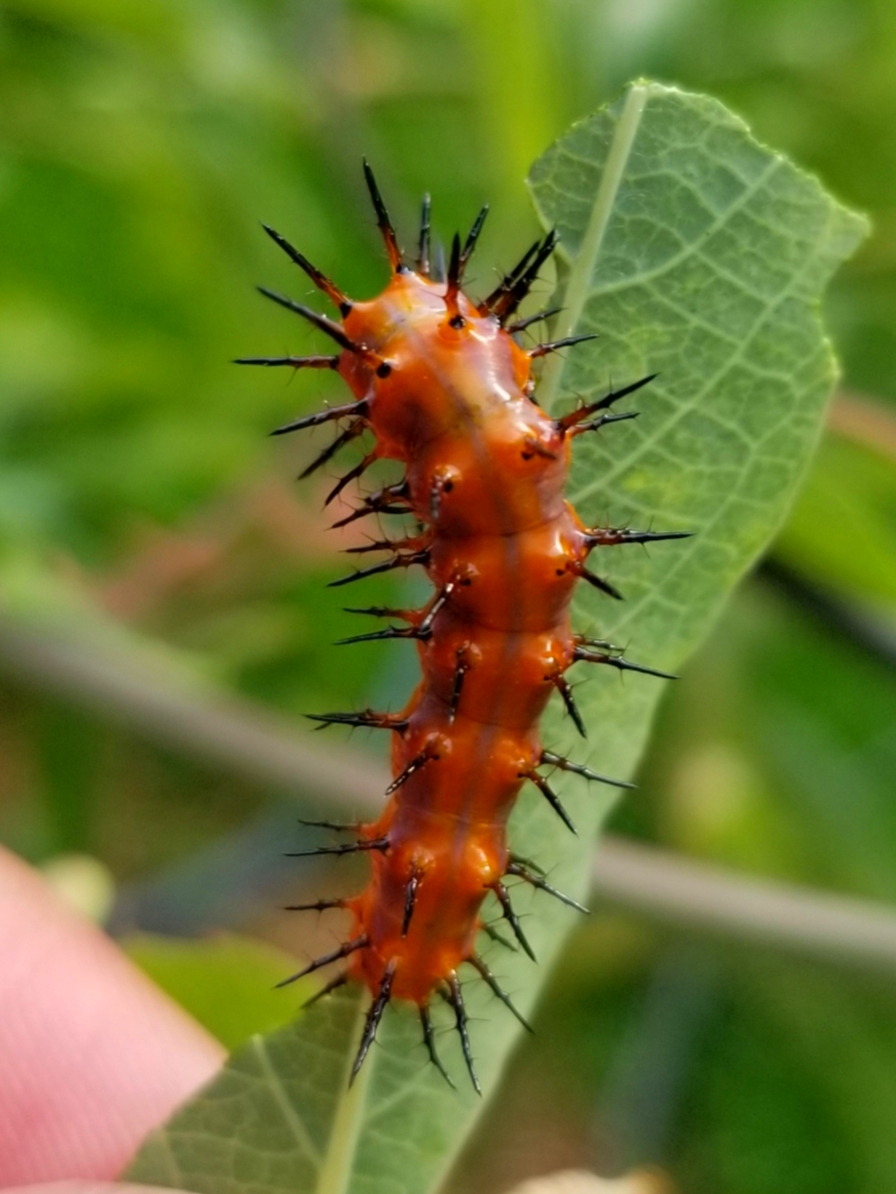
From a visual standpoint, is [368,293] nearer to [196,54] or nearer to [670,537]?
[196,54]

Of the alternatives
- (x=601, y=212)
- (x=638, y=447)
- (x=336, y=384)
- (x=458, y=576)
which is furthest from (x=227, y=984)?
(x=336, y=384)

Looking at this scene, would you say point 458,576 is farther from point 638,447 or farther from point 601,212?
point 601,212

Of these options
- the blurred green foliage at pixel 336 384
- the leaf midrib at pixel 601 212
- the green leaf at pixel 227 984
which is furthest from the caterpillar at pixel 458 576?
the blurred green foliage at pixel 336 384

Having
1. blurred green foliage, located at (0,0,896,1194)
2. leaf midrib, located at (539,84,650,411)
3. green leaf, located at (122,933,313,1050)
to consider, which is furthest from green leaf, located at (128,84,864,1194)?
blurred green foliage, located at (0,0,896,1194)

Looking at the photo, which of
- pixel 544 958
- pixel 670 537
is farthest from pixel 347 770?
pixel 670 537

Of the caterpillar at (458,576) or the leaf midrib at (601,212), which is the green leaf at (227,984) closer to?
the caterpillar at (458,576)
